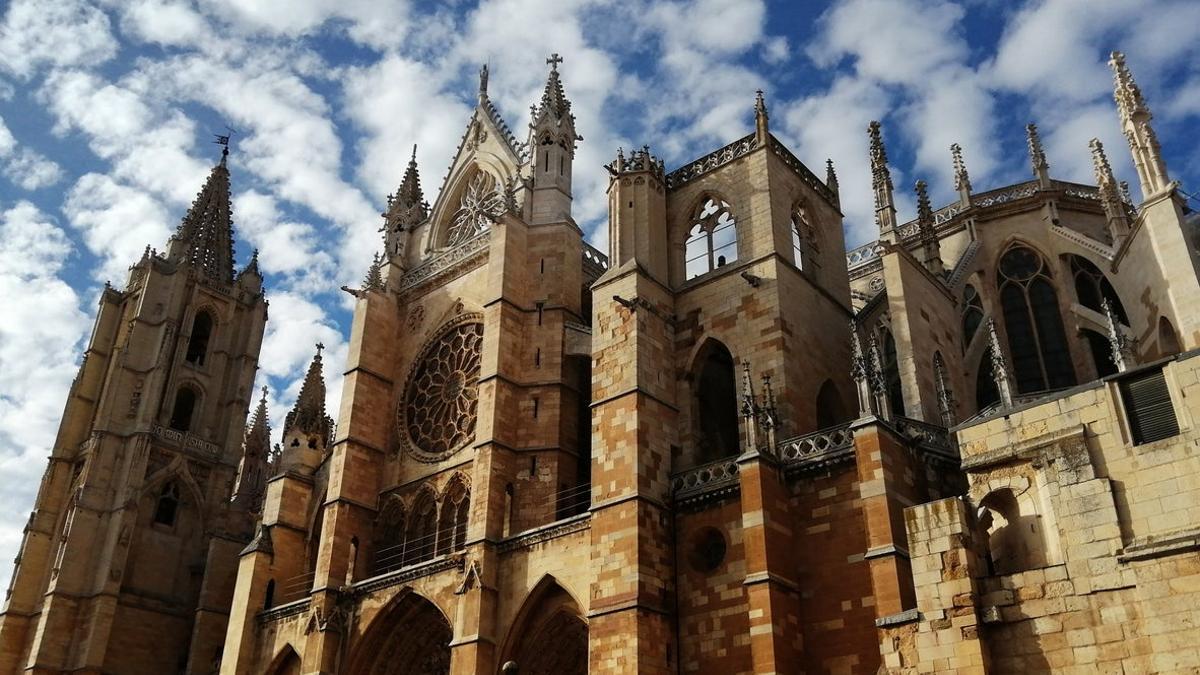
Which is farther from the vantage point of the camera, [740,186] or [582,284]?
[582,284]

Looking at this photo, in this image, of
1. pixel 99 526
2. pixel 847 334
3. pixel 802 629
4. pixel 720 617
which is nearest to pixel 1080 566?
pixel 802 629

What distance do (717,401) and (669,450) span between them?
246cm

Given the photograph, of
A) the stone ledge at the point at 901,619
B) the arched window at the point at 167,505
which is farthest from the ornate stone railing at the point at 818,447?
the arched window at the point at 167,505

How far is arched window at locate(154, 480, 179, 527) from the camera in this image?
2780 centimetres

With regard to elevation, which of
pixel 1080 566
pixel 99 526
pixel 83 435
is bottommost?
pixel 1080 566

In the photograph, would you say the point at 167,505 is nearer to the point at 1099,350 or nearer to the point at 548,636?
the point at 548,636

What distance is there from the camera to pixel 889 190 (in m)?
19.5

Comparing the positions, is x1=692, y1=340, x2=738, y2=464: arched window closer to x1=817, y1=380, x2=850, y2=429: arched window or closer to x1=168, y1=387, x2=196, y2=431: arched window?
x1=817, y1=380, x2=850, y2=429: arched window

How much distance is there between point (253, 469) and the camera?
91.9ft

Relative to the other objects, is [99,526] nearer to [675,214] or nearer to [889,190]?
[675,214]

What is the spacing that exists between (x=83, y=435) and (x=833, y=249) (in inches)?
847

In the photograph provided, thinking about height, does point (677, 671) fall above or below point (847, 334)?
below

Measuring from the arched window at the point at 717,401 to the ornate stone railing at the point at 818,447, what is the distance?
2736 mm

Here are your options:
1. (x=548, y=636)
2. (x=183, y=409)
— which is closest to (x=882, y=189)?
(x=548, y=636)
